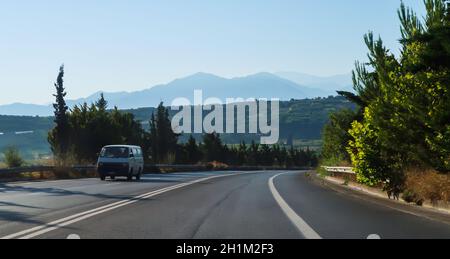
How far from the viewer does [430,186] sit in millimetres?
17438

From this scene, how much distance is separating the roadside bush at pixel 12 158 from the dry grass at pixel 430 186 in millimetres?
26220

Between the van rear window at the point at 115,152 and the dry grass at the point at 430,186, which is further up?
the van rear window at the point at 115,152

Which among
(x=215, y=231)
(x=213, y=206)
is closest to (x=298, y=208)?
(x=213, y=206)

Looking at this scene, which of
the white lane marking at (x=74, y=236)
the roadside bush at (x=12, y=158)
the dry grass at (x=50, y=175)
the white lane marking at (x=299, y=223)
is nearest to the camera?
the white lane marking at (x=74, y=236)

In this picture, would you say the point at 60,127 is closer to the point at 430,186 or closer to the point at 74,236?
the point at 430,186

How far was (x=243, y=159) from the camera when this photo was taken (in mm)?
132750

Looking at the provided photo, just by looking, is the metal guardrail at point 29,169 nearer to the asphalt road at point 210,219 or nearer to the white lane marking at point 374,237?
the asphalt road at point 210,219

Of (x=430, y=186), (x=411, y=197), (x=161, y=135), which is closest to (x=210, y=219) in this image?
(x=430, y=186)

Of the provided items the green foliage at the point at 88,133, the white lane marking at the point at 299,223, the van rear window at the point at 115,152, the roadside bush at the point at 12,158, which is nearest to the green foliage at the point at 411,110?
the white lane marking at the point at 299,223

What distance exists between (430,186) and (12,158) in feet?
92.1

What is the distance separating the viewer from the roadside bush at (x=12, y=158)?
39.1m

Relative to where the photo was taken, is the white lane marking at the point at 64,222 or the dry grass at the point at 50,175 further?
the dry grass at the point at 50,175

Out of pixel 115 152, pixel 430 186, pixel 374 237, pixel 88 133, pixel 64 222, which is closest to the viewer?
pixel 374 237

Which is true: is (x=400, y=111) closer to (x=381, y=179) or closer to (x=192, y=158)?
(x=381, y=179)
